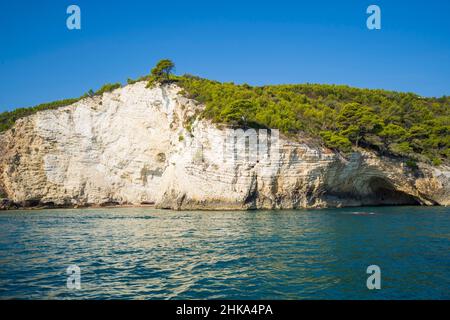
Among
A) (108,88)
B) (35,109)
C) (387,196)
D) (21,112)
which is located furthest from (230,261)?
(21,112)

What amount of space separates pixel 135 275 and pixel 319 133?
110 feet

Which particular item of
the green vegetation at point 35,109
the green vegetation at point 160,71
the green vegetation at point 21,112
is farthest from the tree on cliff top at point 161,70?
the green vegetation at point 21,112

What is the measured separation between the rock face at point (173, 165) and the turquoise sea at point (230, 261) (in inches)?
566

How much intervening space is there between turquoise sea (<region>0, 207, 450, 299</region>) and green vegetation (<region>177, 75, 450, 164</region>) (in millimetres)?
18797

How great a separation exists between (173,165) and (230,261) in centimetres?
3006

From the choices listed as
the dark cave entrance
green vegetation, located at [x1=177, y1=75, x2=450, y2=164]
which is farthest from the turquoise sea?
the dark cave entrance

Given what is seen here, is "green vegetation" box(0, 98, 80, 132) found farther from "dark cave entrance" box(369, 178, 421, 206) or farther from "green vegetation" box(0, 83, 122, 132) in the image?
"dark cave entrance" box(369, 178, 421, 206)

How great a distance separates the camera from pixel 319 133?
138 feet

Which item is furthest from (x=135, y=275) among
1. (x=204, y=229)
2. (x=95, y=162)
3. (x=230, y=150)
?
(x=95, y=162)

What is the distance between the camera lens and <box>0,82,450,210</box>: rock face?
3812cm

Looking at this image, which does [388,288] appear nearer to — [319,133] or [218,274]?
[218,274]

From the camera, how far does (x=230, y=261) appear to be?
47.1ft

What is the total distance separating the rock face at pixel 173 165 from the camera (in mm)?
38125

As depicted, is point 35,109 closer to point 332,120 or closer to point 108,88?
point 108,88
